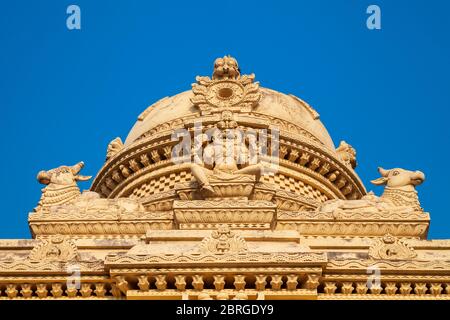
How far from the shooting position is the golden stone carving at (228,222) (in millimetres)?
16953

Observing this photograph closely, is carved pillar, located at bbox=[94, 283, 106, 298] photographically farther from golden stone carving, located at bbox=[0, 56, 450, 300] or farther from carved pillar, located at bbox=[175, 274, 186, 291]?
carved pillar, located at bbox=[175, 274, 186, 291]

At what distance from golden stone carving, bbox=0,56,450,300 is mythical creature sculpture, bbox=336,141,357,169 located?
5cm

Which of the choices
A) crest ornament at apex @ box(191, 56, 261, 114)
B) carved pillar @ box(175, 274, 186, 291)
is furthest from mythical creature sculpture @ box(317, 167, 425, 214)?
carved pillar @ box(175, 274, 186, 291)

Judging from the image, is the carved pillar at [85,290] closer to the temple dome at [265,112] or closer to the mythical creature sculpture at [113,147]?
the temple dome at [265,112]

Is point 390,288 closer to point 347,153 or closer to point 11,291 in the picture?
point 11,291

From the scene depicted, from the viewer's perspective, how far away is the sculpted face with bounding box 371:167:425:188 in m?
24.9

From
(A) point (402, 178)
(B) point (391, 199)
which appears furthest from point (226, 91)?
(B) point (391, 199)

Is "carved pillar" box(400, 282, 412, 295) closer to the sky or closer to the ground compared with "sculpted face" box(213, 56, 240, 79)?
closer to the ground

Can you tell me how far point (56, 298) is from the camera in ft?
57.6

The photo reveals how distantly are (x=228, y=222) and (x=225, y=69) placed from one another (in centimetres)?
1042

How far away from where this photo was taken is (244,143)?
27203 mm
